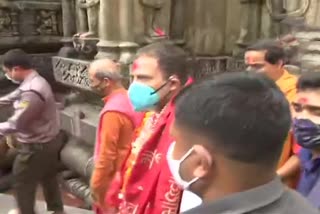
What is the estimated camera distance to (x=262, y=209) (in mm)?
1088

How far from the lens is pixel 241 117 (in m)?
1.09

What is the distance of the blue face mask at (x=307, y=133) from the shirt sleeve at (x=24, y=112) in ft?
7.22

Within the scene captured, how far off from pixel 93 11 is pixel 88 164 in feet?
4.67

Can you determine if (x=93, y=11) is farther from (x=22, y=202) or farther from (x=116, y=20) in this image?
(x=22, y=202)

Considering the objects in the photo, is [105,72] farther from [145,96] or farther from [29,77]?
[29,77]

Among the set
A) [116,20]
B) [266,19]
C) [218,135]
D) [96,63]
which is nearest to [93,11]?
[116,20]

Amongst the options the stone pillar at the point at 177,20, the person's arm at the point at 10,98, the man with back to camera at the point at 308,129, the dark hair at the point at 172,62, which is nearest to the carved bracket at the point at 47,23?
the stone pillar at the point at 177,20

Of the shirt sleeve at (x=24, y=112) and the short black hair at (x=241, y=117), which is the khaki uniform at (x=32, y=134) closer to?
the shirt sleeve at (x=24, y=112)

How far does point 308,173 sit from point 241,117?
1117 mm

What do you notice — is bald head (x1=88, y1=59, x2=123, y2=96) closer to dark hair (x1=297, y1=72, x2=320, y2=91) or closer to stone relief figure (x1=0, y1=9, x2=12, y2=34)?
dark hair (x1=297, y1=72, x2=320, y2=91)

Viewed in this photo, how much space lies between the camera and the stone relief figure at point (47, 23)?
7676mm

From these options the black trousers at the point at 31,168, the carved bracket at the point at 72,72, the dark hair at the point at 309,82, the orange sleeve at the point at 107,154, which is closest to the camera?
the dark hair at the point at 309,82

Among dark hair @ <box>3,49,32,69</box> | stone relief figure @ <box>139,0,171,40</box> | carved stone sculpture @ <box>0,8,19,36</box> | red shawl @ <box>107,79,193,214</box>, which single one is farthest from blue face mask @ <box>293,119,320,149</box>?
carved stone sculpture @ <box>0,8,19,36</box>

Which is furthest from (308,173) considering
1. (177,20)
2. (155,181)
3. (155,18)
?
(177,20)
